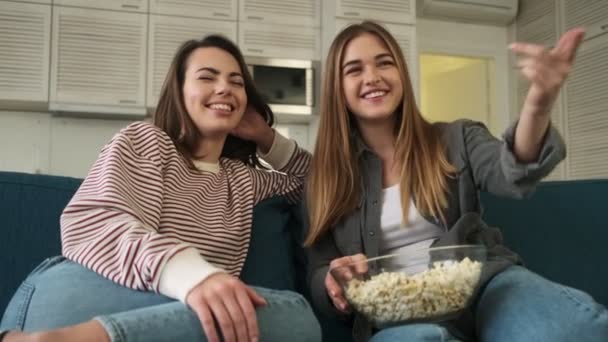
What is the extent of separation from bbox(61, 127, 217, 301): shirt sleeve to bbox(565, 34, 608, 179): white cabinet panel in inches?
118

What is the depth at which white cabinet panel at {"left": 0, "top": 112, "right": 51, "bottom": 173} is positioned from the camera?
3.25m

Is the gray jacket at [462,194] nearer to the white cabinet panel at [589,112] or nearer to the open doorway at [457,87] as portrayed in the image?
the white cabinet panel at [589,112]

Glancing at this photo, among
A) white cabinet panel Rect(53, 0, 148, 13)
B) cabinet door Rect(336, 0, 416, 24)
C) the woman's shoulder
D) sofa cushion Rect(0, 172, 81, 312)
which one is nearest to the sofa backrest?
the woman's shoulder

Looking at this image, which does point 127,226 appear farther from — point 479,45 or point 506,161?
point 479,45

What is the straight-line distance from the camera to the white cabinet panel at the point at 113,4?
3152 mm

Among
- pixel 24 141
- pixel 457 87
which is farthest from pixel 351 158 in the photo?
pixel 457 87

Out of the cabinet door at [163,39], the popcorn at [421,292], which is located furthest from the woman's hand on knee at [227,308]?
the cabinet door at [163,39]

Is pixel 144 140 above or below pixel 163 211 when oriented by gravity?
above

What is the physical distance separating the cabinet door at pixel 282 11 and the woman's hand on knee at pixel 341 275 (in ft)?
8.61

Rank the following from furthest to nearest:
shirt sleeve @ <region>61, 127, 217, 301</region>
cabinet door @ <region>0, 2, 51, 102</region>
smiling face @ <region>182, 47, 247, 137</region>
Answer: cabinet door @ <region>0, 2, 51, 102</region>
smiling face @ <region>182, 47, 247, 137</region>
shirt sleeve @ <region>61, 127, 217, 301</region>

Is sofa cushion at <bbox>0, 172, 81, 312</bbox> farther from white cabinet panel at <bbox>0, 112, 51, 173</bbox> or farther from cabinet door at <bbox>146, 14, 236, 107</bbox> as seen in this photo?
white cabinet panel at <bbox>0, 112, 51, 173</bbox>

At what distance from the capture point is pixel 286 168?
57.0 inches

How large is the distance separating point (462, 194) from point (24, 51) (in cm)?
269

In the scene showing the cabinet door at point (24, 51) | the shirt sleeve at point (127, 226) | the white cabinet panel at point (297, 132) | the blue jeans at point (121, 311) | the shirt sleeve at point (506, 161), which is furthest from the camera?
the white cabinet panel at point (297, 132)
